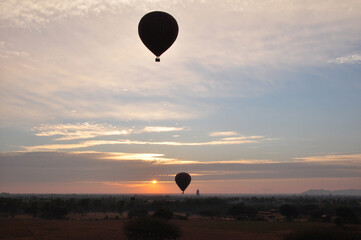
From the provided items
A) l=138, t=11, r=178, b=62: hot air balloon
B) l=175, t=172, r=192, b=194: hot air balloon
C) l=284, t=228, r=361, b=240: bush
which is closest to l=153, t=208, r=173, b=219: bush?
l=175, t=172, r=192, b=194: hot air balloon

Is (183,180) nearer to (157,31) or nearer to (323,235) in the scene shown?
(323,235)

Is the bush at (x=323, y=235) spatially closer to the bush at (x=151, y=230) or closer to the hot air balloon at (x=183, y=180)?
the bush at (x=151, y=230)

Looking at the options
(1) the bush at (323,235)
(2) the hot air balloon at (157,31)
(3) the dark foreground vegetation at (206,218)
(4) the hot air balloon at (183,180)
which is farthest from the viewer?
(4) the hot air balloon at (183,180)

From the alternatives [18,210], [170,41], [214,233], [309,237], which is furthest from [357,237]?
[18,210]

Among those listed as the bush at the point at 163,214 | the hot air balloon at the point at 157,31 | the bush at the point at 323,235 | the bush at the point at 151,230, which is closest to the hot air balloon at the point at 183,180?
the bush at the point at 151,230

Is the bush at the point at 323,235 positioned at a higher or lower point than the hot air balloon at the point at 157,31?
lower

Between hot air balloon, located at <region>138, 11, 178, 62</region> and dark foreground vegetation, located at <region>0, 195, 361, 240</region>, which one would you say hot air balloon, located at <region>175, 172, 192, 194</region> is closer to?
dark foreground vegetation, located at <region>0, 195, 361, 240</region>
